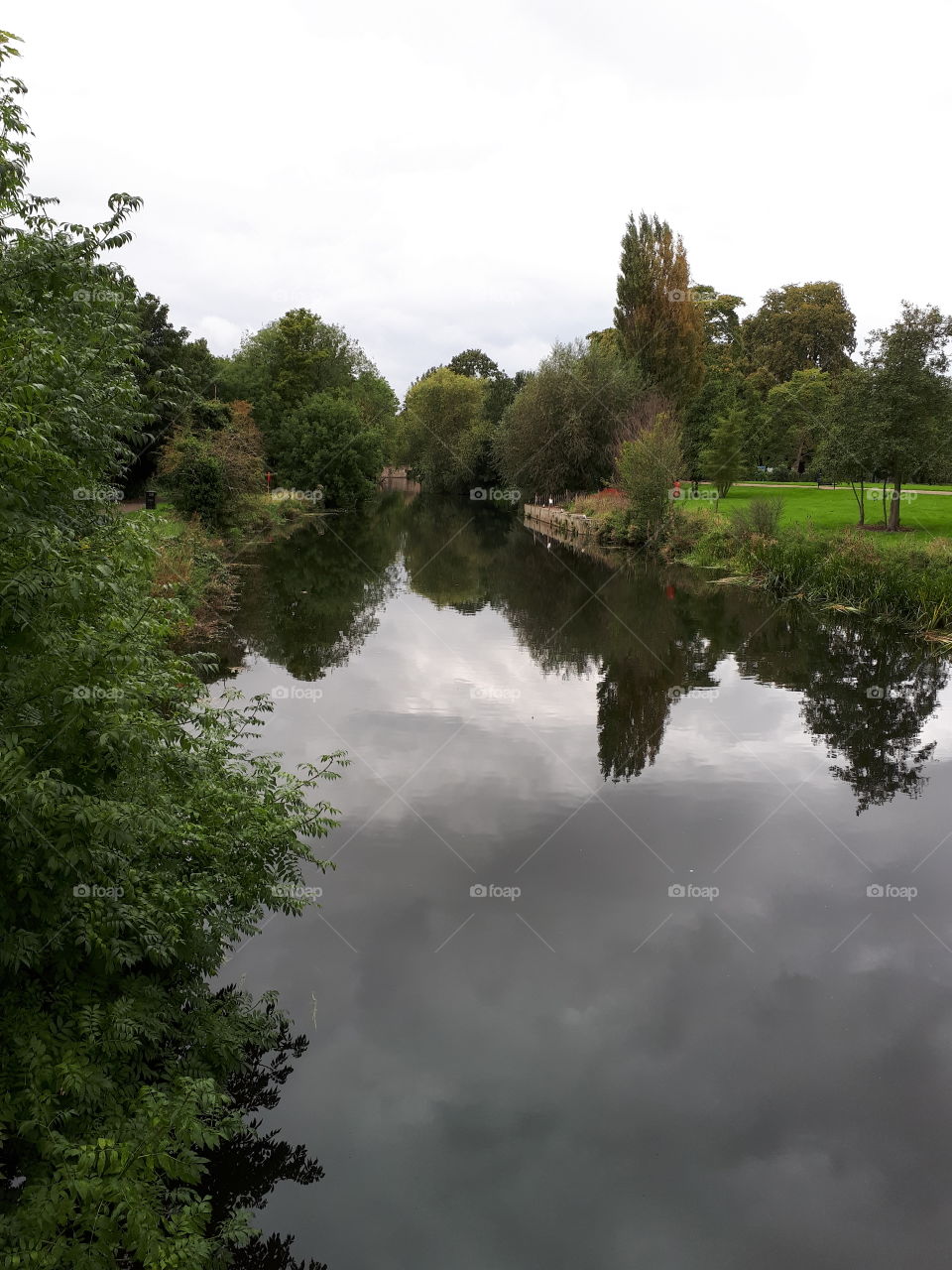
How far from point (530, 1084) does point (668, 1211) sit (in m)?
1.35

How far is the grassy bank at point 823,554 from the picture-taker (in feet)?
72.7

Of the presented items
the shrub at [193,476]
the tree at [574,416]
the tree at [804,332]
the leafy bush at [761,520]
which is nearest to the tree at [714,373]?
the tree at [804,332]

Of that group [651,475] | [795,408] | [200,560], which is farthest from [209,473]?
[795,408]

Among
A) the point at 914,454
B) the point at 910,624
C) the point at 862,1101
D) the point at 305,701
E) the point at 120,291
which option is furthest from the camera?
the point at 914,454

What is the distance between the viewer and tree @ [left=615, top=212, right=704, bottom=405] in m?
54.1

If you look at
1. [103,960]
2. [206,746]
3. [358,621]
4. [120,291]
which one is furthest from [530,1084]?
[358,621]

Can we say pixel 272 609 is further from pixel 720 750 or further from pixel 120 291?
pixel 120 291

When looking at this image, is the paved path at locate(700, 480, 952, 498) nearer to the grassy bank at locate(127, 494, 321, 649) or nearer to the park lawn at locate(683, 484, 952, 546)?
the park lawn at locate(683, 484, 952, 546)

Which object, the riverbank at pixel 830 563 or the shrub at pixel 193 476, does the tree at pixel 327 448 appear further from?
the riverbank at pixel 830 563

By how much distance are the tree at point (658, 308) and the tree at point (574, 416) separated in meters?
2.91

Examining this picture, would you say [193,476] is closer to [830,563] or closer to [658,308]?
[830,563]

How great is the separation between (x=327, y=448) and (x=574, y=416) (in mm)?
18009

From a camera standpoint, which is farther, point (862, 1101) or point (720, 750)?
point (720, 750)

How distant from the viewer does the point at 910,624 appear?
21797 millimetres
